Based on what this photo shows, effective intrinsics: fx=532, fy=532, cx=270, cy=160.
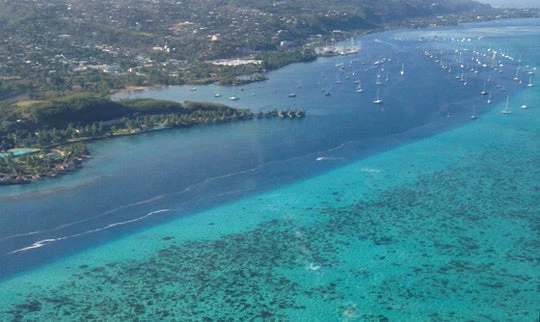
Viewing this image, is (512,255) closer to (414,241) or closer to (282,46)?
(414,241)

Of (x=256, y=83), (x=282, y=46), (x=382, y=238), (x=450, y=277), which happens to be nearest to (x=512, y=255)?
(x=450, y=277)

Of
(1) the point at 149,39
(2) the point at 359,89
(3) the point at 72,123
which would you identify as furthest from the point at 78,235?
(1) the point at 149,39

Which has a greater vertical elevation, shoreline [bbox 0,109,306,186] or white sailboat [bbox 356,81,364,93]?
white sailboat [bbox 356,81,364,93]

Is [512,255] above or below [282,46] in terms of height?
below

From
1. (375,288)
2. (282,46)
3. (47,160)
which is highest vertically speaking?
(282,46)

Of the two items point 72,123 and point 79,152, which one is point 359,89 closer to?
point 72,123

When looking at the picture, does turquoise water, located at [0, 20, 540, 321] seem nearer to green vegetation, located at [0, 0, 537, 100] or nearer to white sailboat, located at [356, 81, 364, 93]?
white sailboat, located at [356, 81, 364, 93]

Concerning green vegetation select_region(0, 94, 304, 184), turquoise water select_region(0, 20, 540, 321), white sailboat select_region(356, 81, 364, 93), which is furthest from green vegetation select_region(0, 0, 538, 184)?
white sailboat select_region(356, 81, 364, 93)

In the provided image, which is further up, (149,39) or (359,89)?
(149,39)
